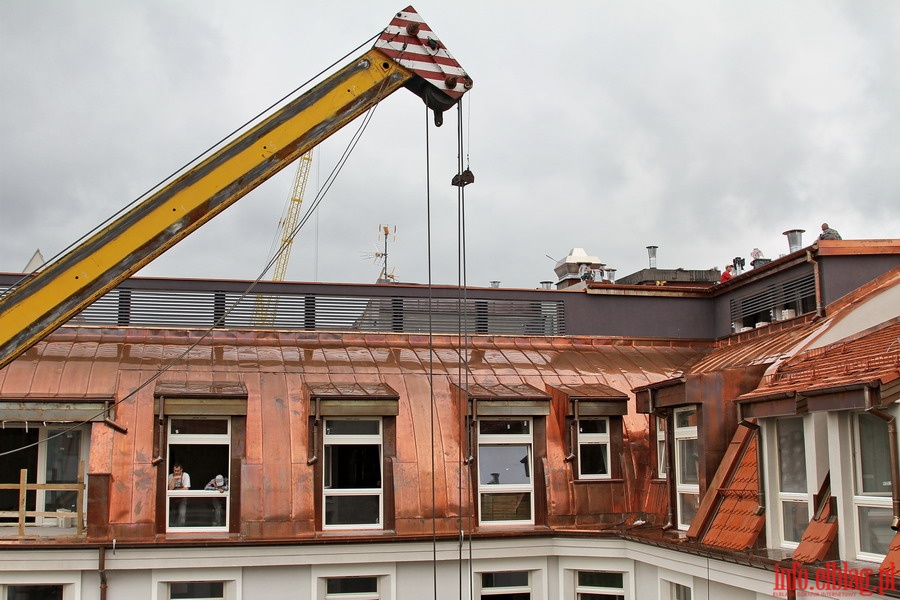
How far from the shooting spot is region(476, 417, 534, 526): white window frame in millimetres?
18922

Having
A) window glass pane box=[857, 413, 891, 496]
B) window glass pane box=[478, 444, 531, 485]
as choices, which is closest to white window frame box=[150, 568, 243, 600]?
window glass pane box=[478, 444, 531, 485]

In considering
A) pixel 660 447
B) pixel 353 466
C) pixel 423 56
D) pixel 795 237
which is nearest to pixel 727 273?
pixel 795 237

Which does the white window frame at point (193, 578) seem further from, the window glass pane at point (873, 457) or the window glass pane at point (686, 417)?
the window glass pane at point (873, 457)

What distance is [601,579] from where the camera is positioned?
1878 cm

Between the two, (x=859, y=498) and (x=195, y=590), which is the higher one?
(x=859, y=498)

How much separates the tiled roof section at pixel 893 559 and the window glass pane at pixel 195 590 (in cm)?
1093

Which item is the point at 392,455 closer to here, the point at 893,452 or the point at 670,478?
the point at 670,478

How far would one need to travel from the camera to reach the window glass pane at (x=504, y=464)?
19.1 m

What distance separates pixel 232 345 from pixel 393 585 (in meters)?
5.94

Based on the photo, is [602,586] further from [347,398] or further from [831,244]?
[831,244]

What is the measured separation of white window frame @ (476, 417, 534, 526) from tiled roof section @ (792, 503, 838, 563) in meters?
6.80

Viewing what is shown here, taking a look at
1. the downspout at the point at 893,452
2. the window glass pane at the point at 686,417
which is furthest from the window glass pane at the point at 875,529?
the window glass pane at the point at 686,417

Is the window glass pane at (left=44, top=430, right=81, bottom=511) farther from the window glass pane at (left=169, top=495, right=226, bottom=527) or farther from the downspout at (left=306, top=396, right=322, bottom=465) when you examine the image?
the downspout at (left=306, top=396, right=322, bottom=465)

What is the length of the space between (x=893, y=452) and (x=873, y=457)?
865 mm
